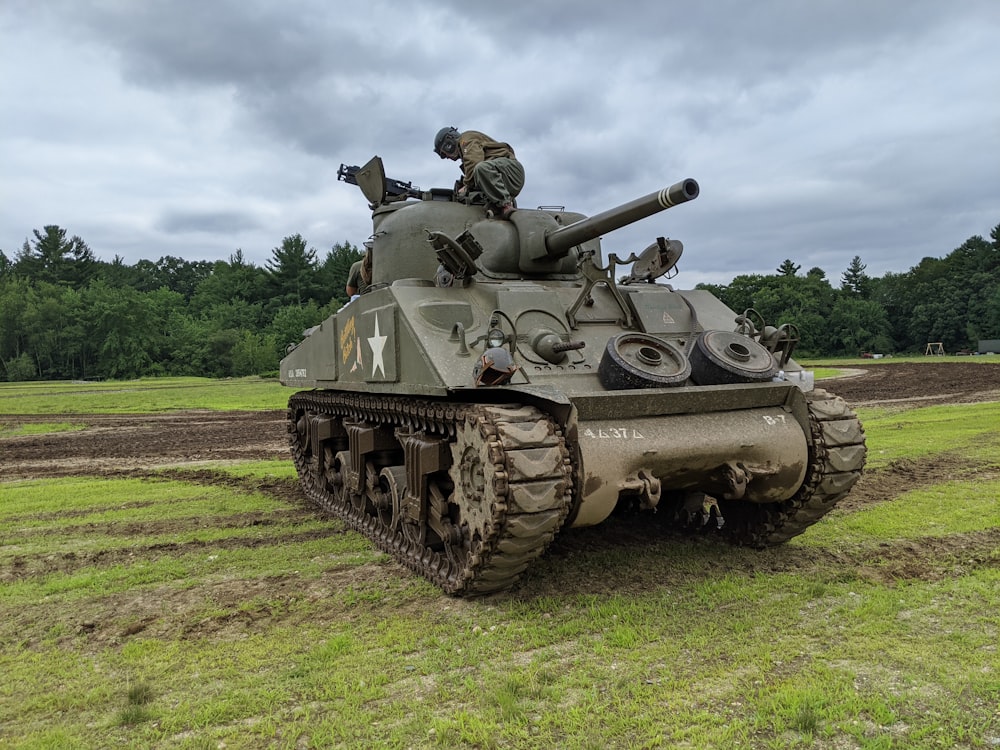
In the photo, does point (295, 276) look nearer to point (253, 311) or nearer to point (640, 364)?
point (253, 311)

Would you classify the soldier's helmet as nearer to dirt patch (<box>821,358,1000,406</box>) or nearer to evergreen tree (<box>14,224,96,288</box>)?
dirt patch (<box>821,358,1000,406</box>)

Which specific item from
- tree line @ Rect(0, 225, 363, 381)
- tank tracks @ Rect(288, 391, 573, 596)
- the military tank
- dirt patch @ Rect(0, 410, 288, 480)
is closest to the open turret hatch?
the military tank

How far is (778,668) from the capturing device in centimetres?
463

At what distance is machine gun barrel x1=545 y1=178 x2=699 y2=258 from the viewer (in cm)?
604

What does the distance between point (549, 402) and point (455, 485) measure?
113 centimetres

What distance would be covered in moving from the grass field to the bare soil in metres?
0.04

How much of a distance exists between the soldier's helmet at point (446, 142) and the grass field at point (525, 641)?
5255 mm

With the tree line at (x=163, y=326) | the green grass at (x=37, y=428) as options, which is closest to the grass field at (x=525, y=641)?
the green grass at (x=37, y=428)

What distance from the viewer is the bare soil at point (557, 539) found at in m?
6.48

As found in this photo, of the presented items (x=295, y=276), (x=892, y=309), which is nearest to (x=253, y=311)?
(x=295, y=276)

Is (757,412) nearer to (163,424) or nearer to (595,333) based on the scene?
(595,333)

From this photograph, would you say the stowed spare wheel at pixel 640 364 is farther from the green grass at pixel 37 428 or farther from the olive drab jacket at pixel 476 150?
the green grass at pixel 37 428

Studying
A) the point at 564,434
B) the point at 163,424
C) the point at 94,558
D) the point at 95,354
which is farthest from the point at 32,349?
the point at 564,434

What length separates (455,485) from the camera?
6164 millimetres
